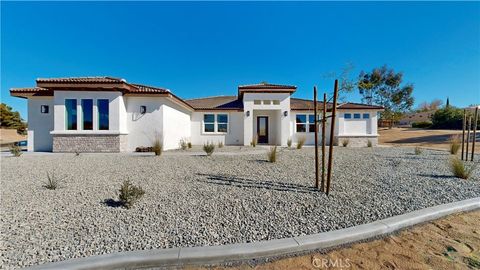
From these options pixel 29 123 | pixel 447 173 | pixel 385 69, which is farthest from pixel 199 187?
pixel 385 69

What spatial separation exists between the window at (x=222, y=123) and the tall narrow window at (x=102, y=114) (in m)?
8.19

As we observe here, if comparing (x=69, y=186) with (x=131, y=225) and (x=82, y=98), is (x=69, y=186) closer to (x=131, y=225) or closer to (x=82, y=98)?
(x=131, y=225)

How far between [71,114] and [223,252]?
44.3 feet

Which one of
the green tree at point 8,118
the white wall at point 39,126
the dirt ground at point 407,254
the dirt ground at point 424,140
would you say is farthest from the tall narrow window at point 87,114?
the green tree at point 8,118

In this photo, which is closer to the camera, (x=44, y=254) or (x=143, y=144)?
(x=44, y=254)

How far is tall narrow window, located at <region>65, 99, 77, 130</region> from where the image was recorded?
11516 millimetres

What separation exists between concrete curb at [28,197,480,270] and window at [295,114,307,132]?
48.3ft

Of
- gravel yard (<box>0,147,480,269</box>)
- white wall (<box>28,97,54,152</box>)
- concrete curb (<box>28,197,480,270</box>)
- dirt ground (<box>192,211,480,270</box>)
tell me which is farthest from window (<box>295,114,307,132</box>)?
white wall (<box>28,97,54,152</box>)

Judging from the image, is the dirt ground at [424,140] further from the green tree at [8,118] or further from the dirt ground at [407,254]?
the green tree at [8,118]

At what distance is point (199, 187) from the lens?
498cm

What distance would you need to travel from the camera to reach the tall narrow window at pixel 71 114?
11.5 m

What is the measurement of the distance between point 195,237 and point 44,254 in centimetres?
185

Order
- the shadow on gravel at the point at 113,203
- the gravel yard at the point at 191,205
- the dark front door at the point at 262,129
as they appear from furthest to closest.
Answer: the dark front door at the point at 262,129 → the shadow on gravel at the point at 113,203 → the gravel yard at the point at 191,205

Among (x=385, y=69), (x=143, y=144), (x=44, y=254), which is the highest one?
(x=385, y=69)
